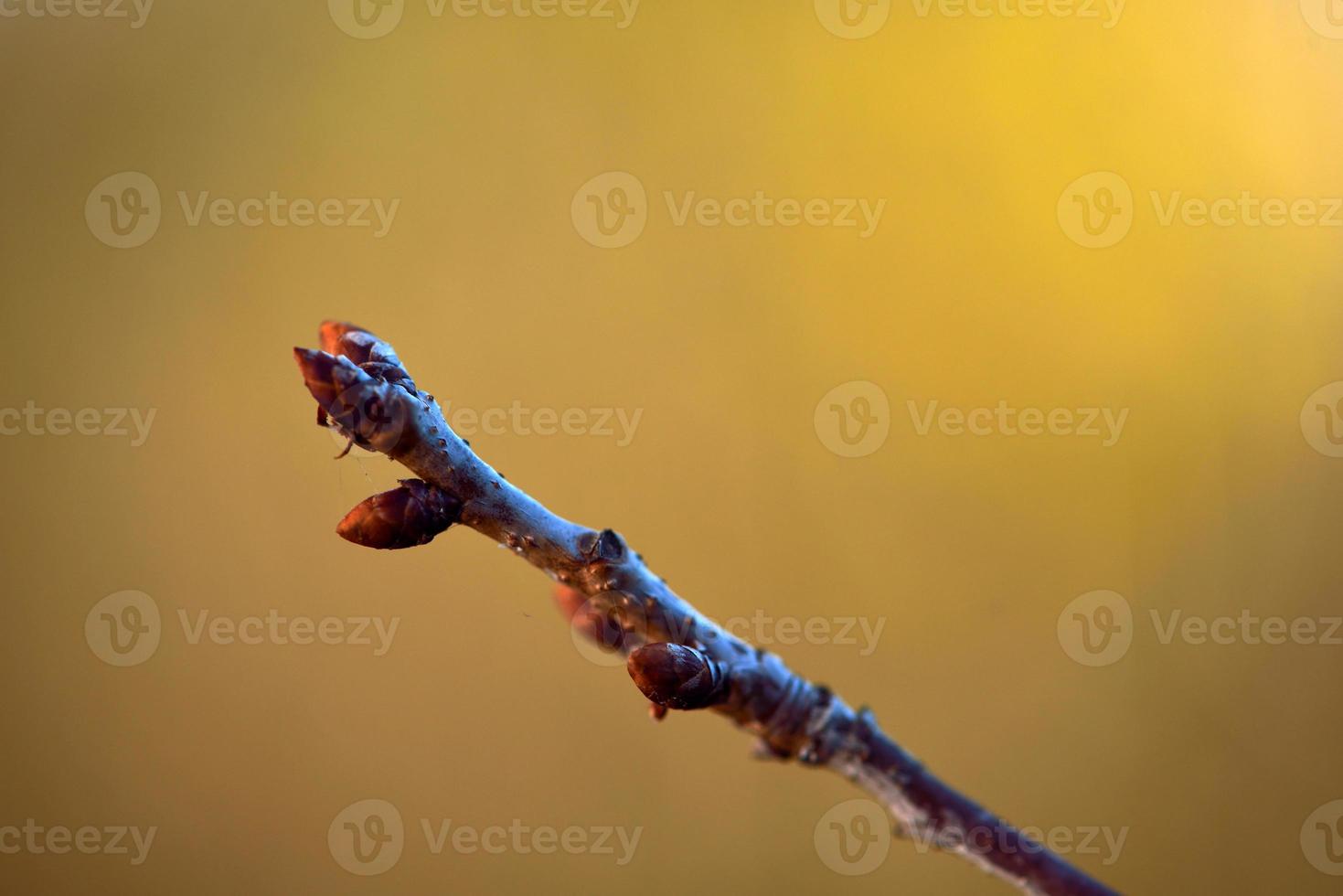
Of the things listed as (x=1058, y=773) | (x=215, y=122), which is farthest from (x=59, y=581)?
(x=1058, y=773)

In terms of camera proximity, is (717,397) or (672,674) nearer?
(672,674)

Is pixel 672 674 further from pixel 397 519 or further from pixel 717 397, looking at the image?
pixel 717 397

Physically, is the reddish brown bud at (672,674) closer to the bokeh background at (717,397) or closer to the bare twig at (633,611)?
the bare twig at (633,611)

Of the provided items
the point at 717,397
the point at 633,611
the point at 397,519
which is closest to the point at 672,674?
the point at 633,611

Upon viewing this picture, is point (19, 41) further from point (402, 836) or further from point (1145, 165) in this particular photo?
point (1145, 165)

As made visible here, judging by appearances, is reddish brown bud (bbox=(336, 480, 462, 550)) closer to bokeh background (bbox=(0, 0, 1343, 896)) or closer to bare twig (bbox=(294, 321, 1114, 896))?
bare twig (bbox=(294, 321, 1114, 896))

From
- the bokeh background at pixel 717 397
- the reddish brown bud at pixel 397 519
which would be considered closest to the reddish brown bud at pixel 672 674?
the reddish brown bud at pixel 397 519
